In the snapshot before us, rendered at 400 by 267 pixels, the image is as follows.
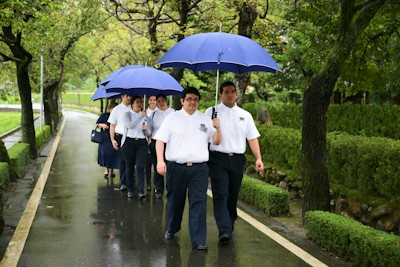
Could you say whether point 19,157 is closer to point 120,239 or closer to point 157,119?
point 157,119

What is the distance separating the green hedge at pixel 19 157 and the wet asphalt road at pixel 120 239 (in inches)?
85.8

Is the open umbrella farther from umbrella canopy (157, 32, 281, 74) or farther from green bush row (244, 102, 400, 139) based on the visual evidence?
green bush row (244, 102, 400, 139)

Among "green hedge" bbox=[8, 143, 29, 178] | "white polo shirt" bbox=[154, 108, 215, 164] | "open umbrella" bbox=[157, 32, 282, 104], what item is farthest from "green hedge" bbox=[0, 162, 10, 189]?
"white polo shirt" bbox=[154, 108, 215, 164]

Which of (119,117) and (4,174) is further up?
(119,117)

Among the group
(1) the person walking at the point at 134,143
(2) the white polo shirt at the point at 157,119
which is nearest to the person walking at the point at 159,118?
(2) the white polo shirt at the point at 157,119

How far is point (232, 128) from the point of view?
705 centimetres

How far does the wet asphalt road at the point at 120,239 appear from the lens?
625 centimetres

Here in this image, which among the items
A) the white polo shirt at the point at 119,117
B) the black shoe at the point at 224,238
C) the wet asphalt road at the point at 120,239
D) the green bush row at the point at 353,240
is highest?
the white polo shirt at the point at 119,117

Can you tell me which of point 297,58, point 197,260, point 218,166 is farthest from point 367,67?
point 297,58

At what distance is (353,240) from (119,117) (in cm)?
605

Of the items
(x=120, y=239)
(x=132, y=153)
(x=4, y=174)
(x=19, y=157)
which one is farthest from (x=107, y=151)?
(x=120, y=239)

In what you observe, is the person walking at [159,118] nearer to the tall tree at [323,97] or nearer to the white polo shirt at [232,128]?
the tall tree at [323,97]

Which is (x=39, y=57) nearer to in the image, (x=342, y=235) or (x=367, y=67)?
(x=367, y=67)

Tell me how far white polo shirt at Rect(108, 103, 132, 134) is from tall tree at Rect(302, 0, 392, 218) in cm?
422
